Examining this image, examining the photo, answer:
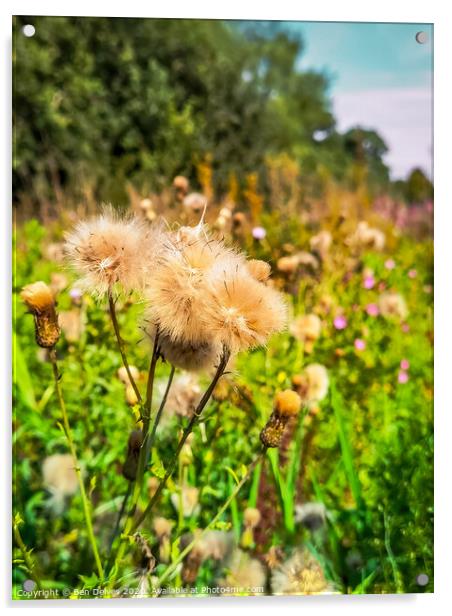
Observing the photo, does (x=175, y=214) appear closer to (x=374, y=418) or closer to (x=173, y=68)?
(x=173, y=68)

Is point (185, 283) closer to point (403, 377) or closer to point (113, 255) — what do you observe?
point (113, 255)

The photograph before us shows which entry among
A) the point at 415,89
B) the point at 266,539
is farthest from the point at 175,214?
the point at 266,539

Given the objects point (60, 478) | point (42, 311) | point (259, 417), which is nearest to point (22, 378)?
point (60, 478)

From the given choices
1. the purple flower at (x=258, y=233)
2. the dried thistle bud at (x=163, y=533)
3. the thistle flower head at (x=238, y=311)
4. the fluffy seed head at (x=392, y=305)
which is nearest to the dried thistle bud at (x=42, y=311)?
the thistle flower head at (x=238, y=311)

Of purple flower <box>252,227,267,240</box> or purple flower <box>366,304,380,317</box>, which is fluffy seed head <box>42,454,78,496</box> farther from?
purple flower <box>366,304,380,317</box>

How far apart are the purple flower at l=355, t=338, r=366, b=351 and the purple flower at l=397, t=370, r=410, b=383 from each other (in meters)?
0.13

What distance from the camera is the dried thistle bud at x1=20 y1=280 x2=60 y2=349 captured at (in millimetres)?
1123

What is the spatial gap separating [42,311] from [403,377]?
1168 mm

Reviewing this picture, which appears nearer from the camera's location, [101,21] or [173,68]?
[101,21]

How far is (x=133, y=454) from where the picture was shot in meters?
1.21

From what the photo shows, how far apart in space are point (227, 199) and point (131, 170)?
0.97ft

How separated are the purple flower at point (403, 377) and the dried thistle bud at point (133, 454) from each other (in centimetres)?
99

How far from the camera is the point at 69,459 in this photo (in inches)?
71.9
